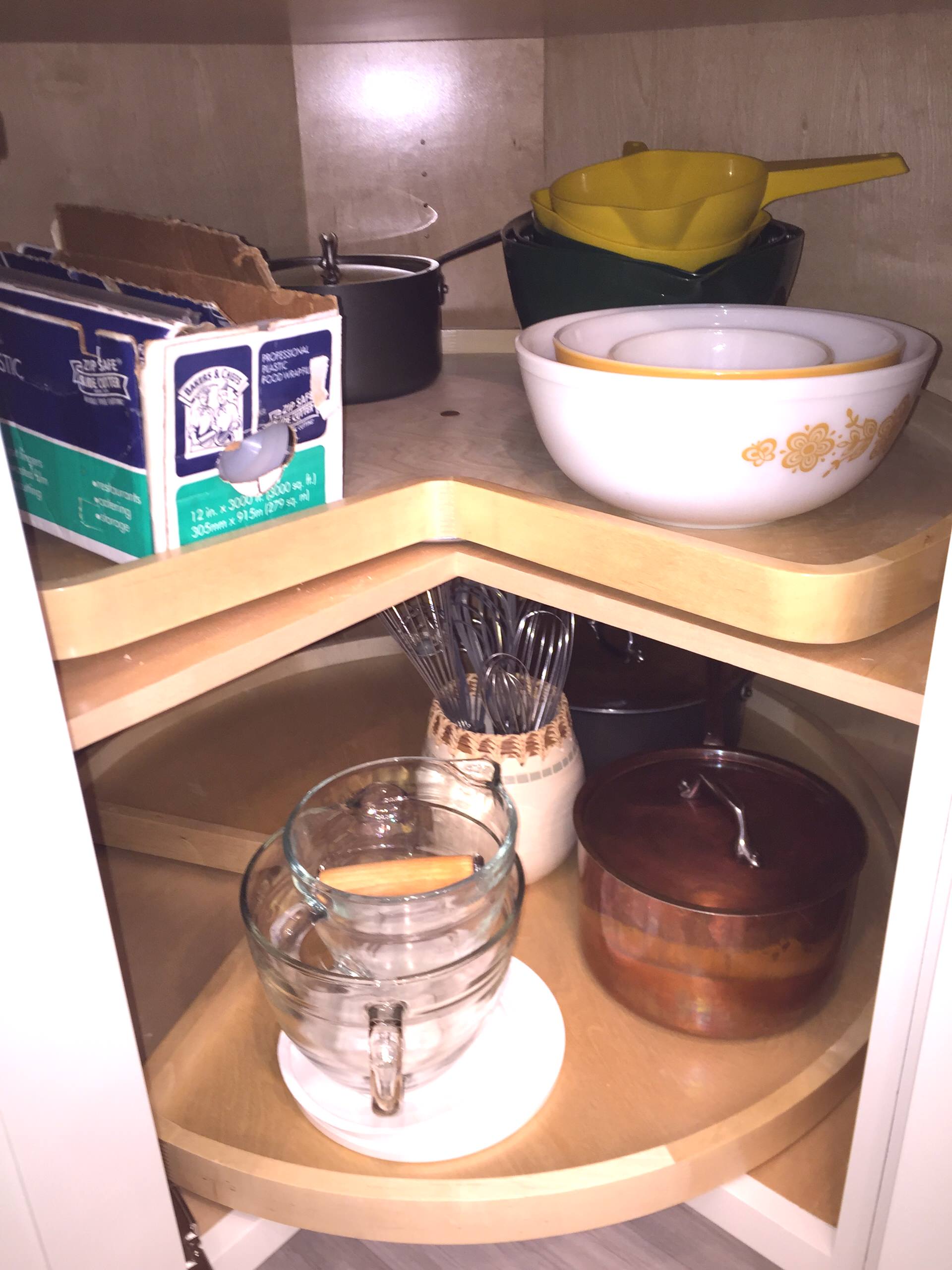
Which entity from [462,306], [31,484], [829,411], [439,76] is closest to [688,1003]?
[829,411]

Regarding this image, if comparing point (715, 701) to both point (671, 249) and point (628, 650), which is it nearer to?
point (628, 650)

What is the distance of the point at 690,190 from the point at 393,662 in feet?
1.85

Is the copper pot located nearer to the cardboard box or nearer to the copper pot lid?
the copper pot lid

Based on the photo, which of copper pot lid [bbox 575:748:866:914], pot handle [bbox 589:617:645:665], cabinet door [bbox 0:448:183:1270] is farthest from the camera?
pot handle [bbox 589:617:645:665]

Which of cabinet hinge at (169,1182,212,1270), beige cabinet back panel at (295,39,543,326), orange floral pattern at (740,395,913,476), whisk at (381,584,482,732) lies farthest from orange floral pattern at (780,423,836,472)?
beige cabinet back panel at (295,39,543,326)

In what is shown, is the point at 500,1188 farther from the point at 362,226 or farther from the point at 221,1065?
the point at 362,226

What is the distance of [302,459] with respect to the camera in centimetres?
54

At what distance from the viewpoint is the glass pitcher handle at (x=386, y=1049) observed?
546 millimetres

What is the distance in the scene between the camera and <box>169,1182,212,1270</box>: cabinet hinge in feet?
1.99

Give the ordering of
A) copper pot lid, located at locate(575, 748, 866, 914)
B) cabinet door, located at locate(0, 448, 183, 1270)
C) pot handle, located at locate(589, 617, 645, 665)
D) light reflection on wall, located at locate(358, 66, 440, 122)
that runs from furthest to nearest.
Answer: light reflection on wall, located at locate(358, 66, 440, 122) < pot handle, located at locate(589, 617, 645, 665) < copper pot lid, located at locate(575, 748, 866, 914) < cabinet door, located at locate(0, 448, 183, 1270)

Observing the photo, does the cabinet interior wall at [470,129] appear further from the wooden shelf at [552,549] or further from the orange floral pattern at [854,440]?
the orange floral pattern at [854,440]

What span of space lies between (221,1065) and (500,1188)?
205mm

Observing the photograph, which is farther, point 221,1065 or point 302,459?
point 221,1065

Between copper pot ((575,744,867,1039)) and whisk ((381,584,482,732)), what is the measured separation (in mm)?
127
